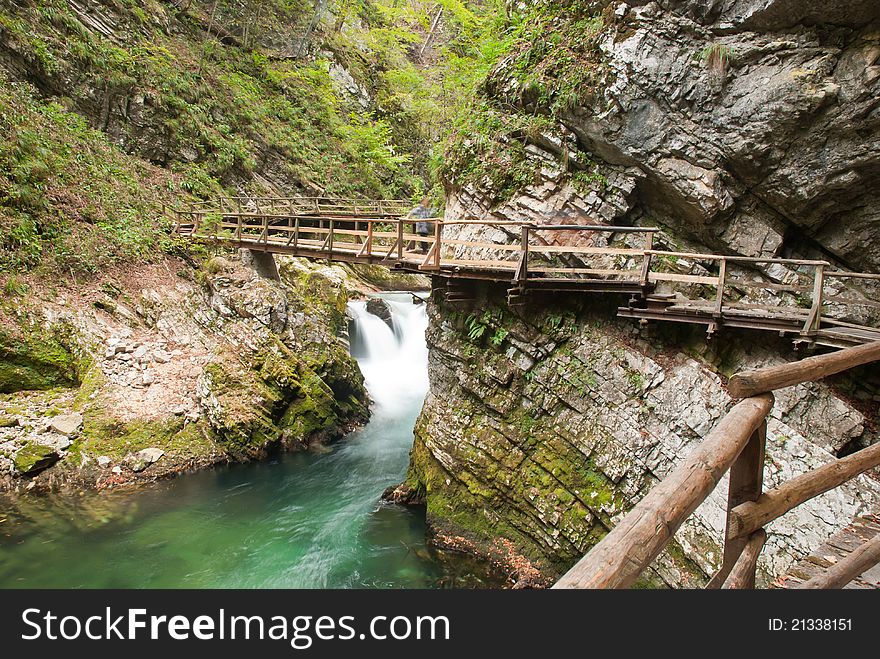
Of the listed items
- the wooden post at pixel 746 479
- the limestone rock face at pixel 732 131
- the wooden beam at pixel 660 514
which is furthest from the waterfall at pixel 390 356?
the wooden beam at pixel 660 514

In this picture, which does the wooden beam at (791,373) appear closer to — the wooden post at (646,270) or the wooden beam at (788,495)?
the wooden beam at (788,495)

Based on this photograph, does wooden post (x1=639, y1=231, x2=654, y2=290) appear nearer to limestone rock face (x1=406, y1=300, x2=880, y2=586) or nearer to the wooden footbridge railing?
limestone rock face (x1=406, y1=300, x2=880, y2=586)

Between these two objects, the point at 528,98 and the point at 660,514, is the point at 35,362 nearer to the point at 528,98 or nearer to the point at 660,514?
the point at 528,98

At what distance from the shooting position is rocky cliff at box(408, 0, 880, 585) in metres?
7.58

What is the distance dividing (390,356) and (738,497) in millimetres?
15366

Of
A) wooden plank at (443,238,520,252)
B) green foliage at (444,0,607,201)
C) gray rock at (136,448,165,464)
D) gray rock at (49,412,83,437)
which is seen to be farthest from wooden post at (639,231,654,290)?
gray rock at (49,412,83,437)

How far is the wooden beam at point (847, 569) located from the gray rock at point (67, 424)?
12.9 m

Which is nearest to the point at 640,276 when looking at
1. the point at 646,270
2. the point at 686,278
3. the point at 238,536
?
the point at 646,270

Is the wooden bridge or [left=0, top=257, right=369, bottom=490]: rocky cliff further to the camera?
[left=0, top=257, right=369, bottom=490]: rocky cliff

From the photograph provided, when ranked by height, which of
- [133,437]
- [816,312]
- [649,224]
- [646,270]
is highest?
[649,224]

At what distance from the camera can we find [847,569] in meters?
3.01

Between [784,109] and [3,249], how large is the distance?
17.1 m

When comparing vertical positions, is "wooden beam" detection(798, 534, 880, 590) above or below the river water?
above
